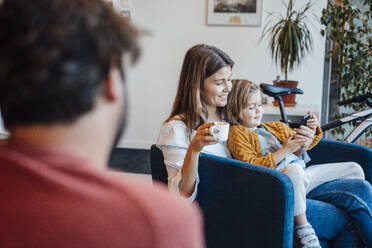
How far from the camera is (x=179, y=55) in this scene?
428 centimetres

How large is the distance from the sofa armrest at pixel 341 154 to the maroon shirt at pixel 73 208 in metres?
1.70

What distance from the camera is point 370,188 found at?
5.12 feet

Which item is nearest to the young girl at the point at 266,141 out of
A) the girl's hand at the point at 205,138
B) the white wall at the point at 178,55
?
the girl's hand at the point at 205,138

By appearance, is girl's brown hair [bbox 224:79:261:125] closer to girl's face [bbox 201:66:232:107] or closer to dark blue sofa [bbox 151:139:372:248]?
girl's face [bbox 201:66:232:107]

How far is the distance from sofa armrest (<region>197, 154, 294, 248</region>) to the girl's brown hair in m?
0.29

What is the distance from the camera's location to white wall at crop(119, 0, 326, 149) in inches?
156

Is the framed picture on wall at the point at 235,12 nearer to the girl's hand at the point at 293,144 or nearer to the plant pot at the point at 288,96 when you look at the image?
the plant pot at the point at 288,96

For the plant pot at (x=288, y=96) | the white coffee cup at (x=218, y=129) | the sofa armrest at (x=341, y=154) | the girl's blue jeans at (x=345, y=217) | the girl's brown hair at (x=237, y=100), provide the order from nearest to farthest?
the white coffee cup at (x=218, y=129), the girl's blue jeans at (x=345, y=217), the girl's brown hair at (x=237, y=100), the sofa armrest at (x=341, y=154), the plant pot at (x=288, y=96)

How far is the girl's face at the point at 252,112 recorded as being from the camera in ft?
A: 5.68

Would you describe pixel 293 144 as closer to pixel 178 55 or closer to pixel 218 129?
pixel 218 129

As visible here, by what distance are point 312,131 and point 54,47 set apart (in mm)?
1458

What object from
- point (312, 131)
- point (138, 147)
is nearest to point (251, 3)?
point (138, 147)

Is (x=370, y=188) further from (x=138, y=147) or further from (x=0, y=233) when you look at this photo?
(x=138, y=147)

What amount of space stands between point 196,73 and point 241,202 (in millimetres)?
544
